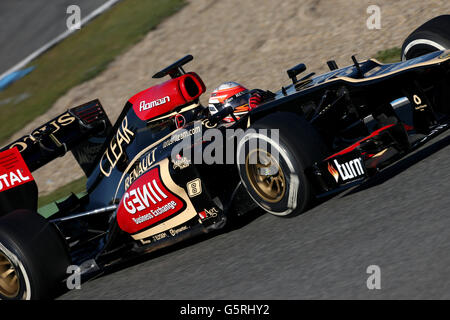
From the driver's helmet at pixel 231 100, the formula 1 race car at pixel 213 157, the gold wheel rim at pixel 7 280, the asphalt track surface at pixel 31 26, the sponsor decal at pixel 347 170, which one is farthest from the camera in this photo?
the asphalt track surface at pixel 31 26

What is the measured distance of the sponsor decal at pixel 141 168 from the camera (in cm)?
562

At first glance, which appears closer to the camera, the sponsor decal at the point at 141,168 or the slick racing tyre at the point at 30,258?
the slick racing tyre at the point at 30,258

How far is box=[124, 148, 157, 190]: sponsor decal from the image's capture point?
562 centimetres

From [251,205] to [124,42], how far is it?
32.2 ft

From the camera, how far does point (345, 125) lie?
5418mm

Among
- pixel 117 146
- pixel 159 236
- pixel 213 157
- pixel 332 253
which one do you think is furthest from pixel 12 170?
pixel 332 253

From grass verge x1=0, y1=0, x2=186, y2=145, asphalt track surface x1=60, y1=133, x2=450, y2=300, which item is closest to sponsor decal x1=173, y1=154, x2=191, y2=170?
asphalt track surface x1=60, y1=133, x2=450, y2=300

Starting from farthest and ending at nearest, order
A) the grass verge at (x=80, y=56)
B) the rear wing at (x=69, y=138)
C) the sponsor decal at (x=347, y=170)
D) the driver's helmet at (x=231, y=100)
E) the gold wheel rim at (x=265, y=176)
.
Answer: the grass verge at (x=80, y=56), the rear wing at (x=69, y=138), the driver's helmet at (x=231, y=100), the gold wheel rim at (x=265, y=176), the sponsor decal at (x=347, y=170)

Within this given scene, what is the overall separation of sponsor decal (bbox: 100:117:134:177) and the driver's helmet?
31.0 inches

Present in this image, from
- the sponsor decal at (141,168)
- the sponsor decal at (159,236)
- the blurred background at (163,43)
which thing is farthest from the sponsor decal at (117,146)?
the blurred background at (163,43)

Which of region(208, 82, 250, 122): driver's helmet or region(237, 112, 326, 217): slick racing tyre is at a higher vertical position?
region(208, 82, 250, 122): driver's helmet

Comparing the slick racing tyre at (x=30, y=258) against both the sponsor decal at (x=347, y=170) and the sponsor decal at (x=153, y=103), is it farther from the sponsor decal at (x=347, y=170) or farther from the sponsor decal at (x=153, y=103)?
the sponsor decal at (x=347, y=170)

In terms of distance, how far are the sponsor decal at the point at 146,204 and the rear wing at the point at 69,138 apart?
1.36 m

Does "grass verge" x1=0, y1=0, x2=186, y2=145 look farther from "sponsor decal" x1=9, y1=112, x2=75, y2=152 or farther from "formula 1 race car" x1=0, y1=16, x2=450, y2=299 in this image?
"formula 1 race car" x1=0, y1=16, x2=450, y2=299
